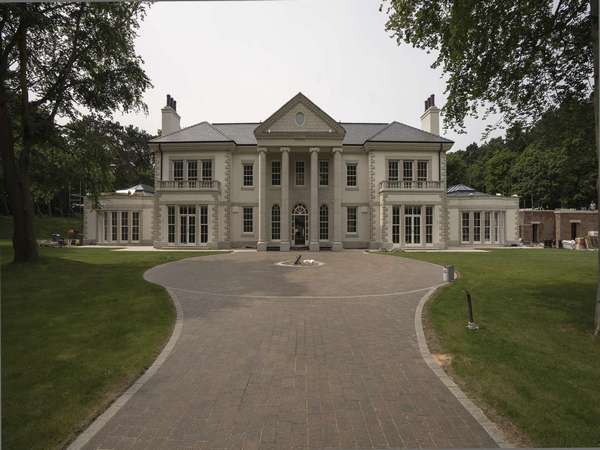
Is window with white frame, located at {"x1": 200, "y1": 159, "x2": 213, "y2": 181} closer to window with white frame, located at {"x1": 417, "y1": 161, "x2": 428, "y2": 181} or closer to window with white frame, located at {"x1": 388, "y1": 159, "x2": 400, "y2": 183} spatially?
window with white frame, located at {"x1": 388, "y1": 159, "x2": 400, "y2": 183}

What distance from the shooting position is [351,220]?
29672 millimetres

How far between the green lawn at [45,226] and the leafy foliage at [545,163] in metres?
52.9

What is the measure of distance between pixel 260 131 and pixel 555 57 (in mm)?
21143

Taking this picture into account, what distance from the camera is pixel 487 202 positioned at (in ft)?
103

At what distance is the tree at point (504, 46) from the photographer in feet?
26.3

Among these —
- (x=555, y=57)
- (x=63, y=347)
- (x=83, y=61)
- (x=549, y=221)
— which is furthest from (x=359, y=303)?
(x=549, y=221)

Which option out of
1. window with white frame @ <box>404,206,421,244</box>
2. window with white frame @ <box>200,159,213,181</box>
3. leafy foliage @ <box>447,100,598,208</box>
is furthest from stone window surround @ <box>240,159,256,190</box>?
leafy foliage @ <box>447,100,598,208</box>

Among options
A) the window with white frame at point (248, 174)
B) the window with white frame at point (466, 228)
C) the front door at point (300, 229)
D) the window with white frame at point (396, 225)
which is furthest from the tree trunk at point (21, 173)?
the window with white frame at point (466, 228)

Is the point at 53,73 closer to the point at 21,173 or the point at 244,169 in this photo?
the point at 21,173

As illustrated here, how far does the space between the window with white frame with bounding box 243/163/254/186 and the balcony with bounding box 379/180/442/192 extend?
1192 centimetres

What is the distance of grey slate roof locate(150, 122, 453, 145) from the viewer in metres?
29.2

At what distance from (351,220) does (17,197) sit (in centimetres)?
2347

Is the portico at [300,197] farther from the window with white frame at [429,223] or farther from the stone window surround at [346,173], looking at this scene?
the window with white frame at [429,223]

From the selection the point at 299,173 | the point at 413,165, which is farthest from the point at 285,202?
the point at 413,165
